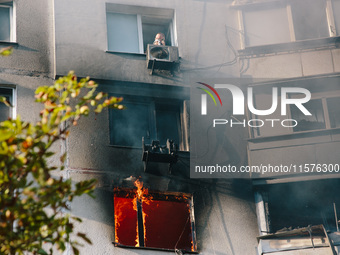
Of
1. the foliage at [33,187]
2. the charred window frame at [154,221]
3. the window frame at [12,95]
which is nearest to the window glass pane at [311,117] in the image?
the charred window frame at [154,221]

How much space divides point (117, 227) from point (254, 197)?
10.7 ft

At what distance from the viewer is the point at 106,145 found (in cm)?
1576

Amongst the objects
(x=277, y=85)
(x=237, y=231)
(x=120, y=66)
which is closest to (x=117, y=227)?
(x=237, y=231)

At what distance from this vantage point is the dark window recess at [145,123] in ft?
53.2

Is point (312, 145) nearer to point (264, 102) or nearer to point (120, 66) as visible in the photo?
point (264, 102)

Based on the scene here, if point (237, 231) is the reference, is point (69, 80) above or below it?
above

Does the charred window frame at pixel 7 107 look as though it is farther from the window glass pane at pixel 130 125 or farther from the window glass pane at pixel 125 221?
the window glass pane at pixel 125 221

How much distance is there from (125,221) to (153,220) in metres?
0.63

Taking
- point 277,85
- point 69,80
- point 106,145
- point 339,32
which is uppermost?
point 339,32

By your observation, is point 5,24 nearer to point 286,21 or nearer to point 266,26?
point 266,26

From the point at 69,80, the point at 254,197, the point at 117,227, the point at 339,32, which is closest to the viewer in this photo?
the point at 69,80

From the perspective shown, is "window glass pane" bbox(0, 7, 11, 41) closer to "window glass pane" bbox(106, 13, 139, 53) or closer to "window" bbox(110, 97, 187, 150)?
"window glass pane" bbox(106, 13, 139, 53)

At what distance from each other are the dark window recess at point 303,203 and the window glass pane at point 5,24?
688cm

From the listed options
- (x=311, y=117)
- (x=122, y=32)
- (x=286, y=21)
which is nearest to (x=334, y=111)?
(x=311, y=117)
